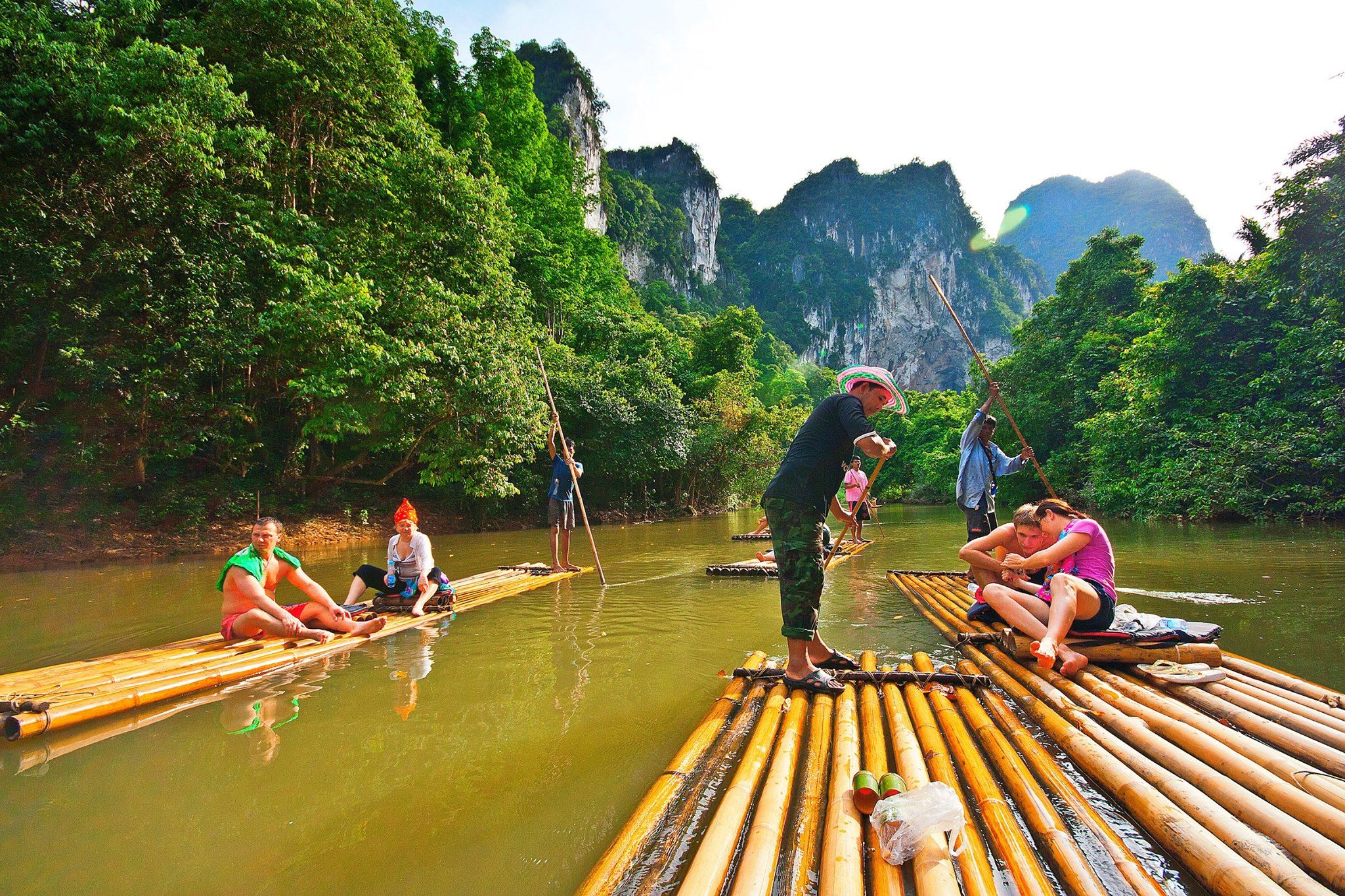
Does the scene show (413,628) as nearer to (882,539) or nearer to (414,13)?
(882,539)

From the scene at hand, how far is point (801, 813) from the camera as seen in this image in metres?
1.79

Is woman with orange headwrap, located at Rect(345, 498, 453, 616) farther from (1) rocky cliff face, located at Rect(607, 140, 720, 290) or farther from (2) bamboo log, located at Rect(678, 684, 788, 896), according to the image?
(1) rocky cliff face, located at Rect(607, 140, 720, 290)

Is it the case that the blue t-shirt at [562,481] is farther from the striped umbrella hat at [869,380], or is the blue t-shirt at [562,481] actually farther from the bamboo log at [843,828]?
the bamboo log at [843,828]

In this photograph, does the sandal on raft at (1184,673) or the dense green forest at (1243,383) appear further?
the dense green forest at (1243,383)

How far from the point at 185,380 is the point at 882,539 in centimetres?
1382

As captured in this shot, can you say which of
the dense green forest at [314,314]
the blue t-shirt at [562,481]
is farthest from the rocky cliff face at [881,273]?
the blue t-shirt at [562,481]

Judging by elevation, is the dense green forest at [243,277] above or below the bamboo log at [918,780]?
above

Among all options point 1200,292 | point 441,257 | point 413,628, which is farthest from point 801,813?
point 1200,292

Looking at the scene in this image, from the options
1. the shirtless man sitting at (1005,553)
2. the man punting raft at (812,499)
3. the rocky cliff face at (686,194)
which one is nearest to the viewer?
the man punting raft at (812,499)

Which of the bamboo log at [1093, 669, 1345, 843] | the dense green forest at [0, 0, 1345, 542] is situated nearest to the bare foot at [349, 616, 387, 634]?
the bamboo log at [1093, 669, 1345, 843]

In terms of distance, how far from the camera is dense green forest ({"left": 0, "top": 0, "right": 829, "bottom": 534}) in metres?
9.86

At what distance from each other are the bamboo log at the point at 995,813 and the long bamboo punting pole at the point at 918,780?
0.25 ft

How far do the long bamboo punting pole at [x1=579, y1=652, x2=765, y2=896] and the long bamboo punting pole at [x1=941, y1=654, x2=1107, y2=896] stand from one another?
103cm

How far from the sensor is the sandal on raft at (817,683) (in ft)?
9.45
